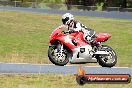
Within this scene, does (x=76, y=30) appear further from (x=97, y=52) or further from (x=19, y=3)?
(x=19, y=3)

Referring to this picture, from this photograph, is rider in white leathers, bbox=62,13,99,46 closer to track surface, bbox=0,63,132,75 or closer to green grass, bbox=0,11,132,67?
track surface, bbox=0,63,132,75

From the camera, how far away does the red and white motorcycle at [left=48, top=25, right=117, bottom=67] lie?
22.4 ft

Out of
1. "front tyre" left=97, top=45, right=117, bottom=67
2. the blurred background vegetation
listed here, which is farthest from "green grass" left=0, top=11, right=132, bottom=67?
"front tyre" left=97, top=45, right=117, bottom=67

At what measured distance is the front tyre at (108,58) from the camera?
722 centimetres

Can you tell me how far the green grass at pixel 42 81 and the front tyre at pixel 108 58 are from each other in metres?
15.8

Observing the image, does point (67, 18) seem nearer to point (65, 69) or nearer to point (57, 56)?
point (57, 56)

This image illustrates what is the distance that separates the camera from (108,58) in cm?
740

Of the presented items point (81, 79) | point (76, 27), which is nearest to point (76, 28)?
point (76, 27)

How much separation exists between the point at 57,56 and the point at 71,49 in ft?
0.98

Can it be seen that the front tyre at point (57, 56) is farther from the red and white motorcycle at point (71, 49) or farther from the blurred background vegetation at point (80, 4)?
the blurred background vegetation at point (80, 4)

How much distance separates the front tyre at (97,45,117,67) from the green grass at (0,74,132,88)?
15.8 metres

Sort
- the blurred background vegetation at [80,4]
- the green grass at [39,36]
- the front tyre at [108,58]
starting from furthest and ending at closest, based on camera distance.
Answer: the blurred background vegetation at [80,4] → the green grass at [39,36] → the front tyre at [108,58]

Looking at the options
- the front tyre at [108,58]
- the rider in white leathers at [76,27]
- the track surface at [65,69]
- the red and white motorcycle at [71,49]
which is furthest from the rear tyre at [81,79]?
the track surface at [65,69]

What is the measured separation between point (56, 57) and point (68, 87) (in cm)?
1656
